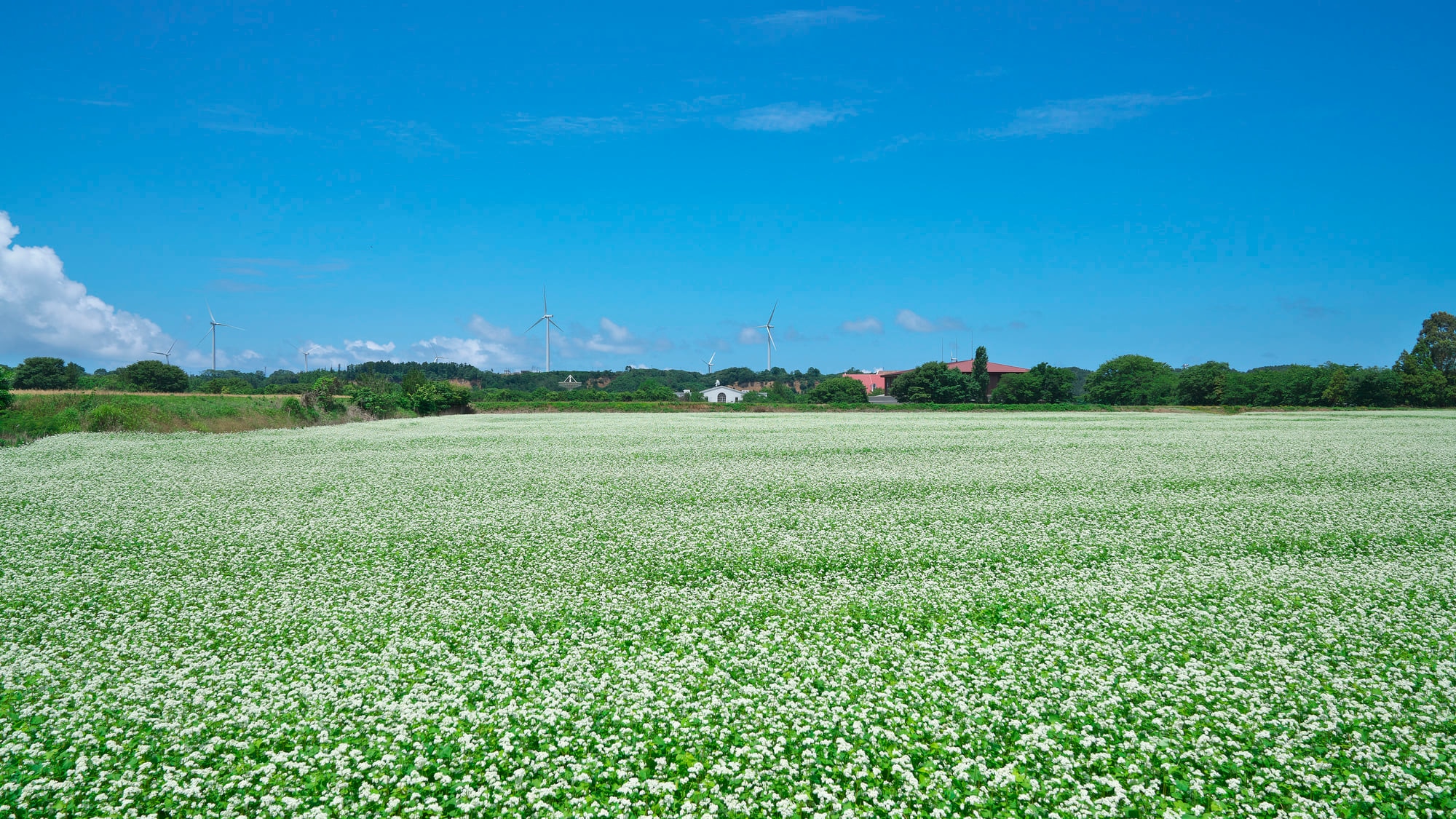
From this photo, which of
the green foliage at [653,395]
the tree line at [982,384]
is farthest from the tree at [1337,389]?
the green foliage at [653,395]

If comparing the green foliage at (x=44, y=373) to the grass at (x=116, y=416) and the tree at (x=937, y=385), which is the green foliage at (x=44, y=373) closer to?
the grass at (x=116, y=416)

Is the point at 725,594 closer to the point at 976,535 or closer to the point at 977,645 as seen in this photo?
the point at 977,645

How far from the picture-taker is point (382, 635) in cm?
839

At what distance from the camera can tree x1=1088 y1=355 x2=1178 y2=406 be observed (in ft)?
351

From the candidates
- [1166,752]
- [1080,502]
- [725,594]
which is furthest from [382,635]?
[1080,502]

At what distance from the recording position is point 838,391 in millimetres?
115188

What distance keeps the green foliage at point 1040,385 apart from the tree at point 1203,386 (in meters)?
14.0

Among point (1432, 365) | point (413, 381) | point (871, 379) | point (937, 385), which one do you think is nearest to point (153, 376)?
point (413, 381)

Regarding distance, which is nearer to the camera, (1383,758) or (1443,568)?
(1383,758)

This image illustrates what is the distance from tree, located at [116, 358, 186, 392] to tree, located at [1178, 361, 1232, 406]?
119m

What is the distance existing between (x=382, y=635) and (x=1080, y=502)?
1512cm

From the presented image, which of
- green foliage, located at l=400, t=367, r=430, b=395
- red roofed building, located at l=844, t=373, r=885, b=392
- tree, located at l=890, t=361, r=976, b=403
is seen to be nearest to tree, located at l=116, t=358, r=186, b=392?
green foliage, located at l=400, t=367, r=430, b=395

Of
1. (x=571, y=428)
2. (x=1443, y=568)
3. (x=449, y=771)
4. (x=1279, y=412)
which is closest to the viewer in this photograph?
(x=449, y=771)

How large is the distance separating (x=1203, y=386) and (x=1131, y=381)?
25.7 metres
